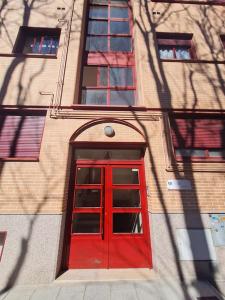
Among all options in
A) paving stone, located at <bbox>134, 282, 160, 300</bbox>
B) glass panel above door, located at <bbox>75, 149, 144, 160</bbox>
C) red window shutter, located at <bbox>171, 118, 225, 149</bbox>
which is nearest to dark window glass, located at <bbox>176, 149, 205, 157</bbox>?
red window shutter, located at <bbox>171, 118, 225, 149</bbox>

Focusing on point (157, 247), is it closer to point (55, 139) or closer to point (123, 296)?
point (123, 296)

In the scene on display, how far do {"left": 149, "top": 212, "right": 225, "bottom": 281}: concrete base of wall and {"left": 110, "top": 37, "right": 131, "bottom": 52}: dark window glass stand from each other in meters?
6.23

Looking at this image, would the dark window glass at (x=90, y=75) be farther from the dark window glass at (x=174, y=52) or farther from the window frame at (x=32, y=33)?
the dark window glass at (x=174, y=52)

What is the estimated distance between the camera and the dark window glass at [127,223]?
4.46 m

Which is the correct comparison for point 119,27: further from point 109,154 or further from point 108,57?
point 109,154

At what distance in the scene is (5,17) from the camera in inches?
262

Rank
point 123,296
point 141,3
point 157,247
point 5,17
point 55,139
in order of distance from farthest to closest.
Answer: point 141,3 < point 5,17 < point 55,139 < point 157,247 < point 123,296

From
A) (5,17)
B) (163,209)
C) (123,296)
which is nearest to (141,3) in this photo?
(5,17)

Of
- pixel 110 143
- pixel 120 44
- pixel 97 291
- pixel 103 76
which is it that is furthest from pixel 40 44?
pixel 97 291

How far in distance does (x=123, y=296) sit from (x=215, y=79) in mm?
6677

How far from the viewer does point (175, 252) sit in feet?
13.0

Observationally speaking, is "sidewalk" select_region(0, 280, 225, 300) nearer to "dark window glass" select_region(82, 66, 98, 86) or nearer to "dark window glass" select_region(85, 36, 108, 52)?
"dark window glass" select_region(82, 66, 98, 86)

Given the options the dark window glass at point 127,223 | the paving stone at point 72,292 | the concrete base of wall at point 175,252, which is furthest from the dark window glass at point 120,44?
the paving stone at point 72,292

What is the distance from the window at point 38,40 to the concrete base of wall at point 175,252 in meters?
6.84
